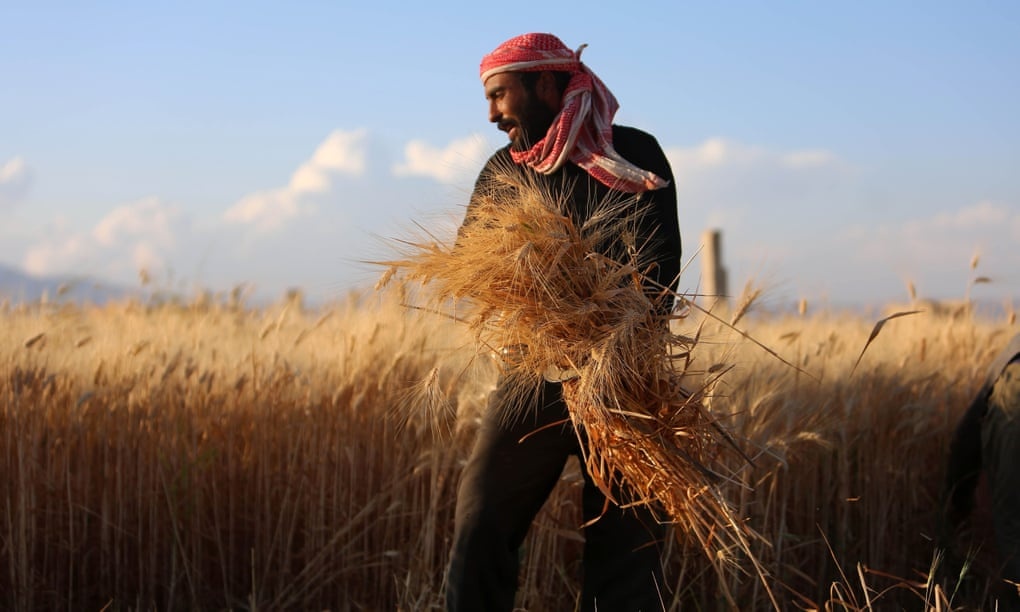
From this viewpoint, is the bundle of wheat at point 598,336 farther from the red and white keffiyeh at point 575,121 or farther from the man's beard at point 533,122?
the man's beard at point 533,122

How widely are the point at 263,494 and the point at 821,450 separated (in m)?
1.94

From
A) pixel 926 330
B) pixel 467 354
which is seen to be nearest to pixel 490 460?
pixel 467 354

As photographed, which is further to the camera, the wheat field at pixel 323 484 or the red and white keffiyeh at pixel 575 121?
the wheat field at pixel 323 484

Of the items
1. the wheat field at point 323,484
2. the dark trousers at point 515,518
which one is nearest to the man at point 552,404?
the dark trousers at point 515,518

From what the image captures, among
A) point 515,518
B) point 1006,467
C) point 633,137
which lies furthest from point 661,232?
point 1006,467

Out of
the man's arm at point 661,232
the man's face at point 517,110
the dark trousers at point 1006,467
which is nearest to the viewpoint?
the man's arm at point 661,232

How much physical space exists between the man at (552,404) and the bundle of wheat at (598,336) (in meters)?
0.11

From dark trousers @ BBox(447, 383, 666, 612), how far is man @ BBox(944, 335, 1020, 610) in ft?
3.65

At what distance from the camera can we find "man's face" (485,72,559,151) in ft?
7.52

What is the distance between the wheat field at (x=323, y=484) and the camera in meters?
2.96

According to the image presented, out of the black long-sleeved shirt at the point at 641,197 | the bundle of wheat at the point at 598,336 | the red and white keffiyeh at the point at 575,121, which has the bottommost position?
the bundle of wheat at the point at 598,336

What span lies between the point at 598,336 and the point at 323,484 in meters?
1.43

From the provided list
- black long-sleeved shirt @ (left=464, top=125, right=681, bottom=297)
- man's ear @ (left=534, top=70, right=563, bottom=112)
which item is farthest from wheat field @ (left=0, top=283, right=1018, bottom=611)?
man's ear @ (left=534, top=70, right=563, bottom=112)

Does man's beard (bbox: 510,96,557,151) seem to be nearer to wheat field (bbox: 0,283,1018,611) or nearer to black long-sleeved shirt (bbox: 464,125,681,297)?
black long-sleeved shirt (bbox: 464,125,681,297)
